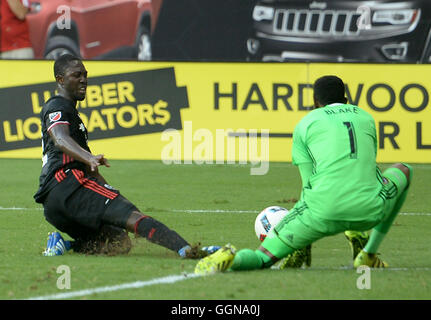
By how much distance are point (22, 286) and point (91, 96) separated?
10713 mm

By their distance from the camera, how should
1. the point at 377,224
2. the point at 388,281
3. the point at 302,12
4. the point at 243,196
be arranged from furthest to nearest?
the point at 302,12 < the point at 243,196 < the point at 377,224 < the point at 388,281

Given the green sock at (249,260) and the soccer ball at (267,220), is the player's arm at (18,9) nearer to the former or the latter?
the soccer ball at (267,220)

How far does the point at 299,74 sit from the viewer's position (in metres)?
16.7

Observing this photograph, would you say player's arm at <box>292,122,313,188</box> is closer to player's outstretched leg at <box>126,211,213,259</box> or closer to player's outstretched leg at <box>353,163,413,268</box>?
player's outstretched leg at <box>353,163,413,268</box>

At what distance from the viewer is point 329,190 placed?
6941mm

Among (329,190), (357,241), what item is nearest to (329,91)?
(329,190)

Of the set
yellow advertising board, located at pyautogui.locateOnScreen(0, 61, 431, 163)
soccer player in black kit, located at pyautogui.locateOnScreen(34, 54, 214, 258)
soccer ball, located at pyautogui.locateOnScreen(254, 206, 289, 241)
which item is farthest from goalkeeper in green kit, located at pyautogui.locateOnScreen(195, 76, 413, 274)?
yellow advertising board, located at pyautogui.locateOnScreen(0, 61, 431, 163)

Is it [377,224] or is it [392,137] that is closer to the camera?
[377,224]

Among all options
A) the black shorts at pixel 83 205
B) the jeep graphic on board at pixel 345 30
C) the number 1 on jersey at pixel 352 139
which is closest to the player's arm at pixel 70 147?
the black shorts at pixel 83 205

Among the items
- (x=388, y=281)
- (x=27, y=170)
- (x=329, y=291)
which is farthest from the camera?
(x=27, y=170)

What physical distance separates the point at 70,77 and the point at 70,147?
0.77 meters

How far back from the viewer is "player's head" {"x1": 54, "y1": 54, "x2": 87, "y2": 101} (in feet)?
27.2
